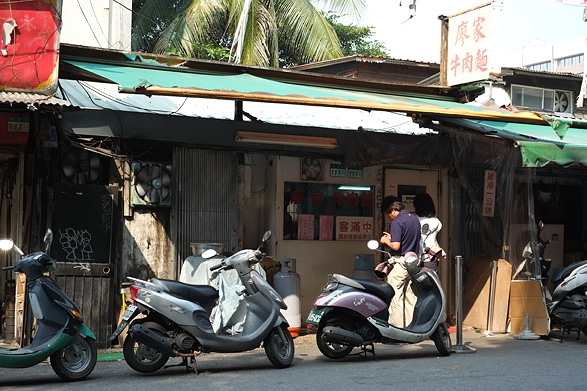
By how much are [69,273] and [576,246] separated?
31.5 feet

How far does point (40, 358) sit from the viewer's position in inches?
255

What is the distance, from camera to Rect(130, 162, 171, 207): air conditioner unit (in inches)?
374

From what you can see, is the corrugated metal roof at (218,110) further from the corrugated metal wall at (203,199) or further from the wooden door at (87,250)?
the wooden door at (87,250)

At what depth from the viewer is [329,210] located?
1103 cm

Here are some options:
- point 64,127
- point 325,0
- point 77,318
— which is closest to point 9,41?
point 64,127

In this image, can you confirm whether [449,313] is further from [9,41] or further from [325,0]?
[325,0]

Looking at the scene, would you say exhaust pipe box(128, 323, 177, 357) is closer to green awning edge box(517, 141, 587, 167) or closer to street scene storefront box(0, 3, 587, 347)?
street scene storefront box(0, 3, 587, 347)

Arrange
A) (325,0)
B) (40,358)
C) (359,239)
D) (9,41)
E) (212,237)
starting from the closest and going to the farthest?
(40,358)
(9,41)
(212,237)
(359,239)
(325,0)

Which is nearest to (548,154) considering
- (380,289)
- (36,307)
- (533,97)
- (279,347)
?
(380,289)

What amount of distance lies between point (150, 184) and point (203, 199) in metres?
0.79

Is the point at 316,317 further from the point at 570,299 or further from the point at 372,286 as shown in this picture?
the point at 570,299

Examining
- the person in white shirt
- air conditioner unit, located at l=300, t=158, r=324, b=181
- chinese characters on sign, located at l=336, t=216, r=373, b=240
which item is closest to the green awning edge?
the person in white shirt

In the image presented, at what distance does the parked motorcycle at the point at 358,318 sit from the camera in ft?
25.9

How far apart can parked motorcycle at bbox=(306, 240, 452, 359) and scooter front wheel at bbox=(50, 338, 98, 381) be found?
247cm
